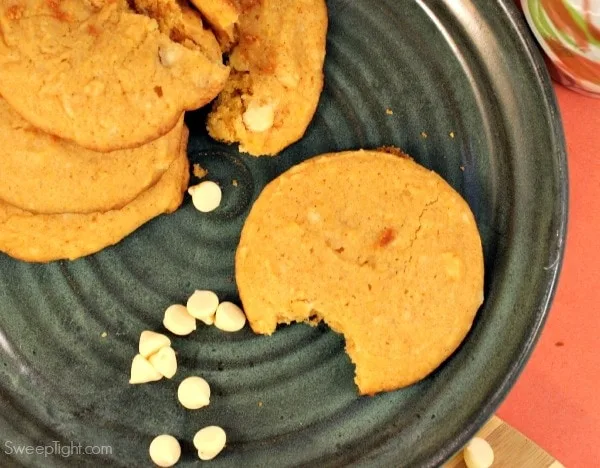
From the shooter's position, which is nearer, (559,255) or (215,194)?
(559,255)

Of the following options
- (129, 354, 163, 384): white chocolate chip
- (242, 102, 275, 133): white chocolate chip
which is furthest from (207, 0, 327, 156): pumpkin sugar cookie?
(129, 354, 163, 384): white chocolate chip

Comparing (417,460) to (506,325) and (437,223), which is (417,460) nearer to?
(506,325)

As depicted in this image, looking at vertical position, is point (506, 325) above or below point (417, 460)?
above

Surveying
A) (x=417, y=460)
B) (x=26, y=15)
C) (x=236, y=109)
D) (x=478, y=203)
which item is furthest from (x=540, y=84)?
(x=26, y=15)

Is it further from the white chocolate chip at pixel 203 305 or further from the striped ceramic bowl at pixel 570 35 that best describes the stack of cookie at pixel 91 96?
the striped ceramic bowl at pixel 570 35

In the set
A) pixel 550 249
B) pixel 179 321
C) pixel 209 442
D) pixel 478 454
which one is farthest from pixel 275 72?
pixel 478 454

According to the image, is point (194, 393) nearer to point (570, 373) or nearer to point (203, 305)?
point (203, 305)

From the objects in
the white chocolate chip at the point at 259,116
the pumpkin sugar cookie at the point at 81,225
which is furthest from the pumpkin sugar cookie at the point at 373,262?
the pumpkin sugar cookie at the point at 81,225
